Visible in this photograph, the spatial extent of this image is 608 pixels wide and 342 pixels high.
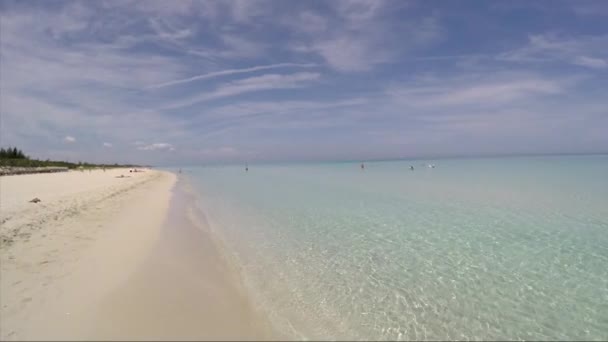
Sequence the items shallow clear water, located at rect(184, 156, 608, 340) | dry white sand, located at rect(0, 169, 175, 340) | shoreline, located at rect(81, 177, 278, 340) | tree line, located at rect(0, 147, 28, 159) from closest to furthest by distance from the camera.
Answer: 1. shoreline, located at rect(81, 177, 278, 340)
2. dry white sand, located at rect(0, 169, 175, 340)
3. shallow clear water, located at rect(184, 156, 608, 340)
4. tree line, located at rect(0, 147, 28, 159)

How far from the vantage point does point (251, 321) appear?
489cm

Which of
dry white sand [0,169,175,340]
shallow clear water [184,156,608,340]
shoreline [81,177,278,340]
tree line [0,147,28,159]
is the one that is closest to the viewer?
shoreline [81,177,278,340]

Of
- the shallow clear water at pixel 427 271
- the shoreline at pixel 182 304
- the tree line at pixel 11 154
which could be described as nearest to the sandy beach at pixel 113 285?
the shoreline at pixel 182 304

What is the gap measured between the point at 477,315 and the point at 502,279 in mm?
1974

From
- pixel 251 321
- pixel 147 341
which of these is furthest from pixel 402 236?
pixel 147 341

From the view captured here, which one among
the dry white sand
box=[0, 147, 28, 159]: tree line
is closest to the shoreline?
the dry white sand

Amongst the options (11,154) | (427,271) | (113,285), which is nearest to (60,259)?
(113,285)

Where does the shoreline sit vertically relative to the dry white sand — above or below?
below

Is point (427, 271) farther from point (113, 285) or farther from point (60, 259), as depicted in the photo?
point (60, 259)

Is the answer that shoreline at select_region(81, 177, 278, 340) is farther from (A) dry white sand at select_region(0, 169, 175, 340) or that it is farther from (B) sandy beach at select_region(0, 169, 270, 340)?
(A) dry white sand at select_region(0, 169, 175, 340)

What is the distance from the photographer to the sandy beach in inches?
173

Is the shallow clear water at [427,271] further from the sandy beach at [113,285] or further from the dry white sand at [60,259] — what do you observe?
the dry white sand at [60,259]

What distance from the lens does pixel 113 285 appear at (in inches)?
226

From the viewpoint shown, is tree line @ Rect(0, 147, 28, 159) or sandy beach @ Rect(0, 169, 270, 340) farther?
tree line @ Rect(0, 147, 28, 159)
